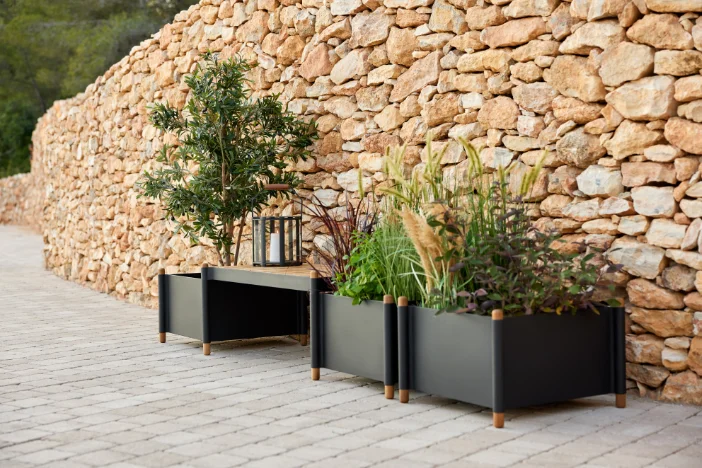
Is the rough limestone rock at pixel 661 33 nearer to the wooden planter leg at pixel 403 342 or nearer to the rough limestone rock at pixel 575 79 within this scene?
the rough limestone rock at pixel 575 79

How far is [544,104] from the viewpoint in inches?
185

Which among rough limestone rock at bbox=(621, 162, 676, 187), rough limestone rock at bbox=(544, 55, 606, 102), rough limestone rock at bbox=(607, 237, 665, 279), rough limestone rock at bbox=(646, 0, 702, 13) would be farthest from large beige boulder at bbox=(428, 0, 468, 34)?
rough limestone rock at bbox=(607, 237, 665, 279)

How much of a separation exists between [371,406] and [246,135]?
8.56 feet

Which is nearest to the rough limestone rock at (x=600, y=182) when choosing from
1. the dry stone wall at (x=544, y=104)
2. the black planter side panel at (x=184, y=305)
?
the dry stone wall at (x=544, y=104)

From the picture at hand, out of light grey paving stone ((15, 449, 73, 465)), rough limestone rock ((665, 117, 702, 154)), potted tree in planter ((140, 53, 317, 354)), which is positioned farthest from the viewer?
potted tree in planter ((140, 53, 317, 354))

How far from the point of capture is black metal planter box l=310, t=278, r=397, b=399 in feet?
14.2

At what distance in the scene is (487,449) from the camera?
Result: 11.4 feet

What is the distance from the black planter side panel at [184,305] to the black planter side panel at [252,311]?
11cm

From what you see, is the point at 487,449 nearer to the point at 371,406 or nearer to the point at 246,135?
the point at 371,406

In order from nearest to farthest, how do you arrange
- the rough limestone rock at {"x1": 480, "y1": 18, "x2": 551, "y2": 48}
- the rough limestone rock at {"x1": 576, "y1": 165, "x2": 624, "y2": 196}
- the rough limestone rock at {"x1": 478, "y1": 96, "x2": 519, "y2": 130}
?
the rough limestone rock at {"x1": 576, "y1": 165, "x2": 624, "y2": 196} < the rough limestone rock at {"x1": 480, "y1": 18, "x2": 551, "y2": 48} < the rough limestone rock at {"x1": 478, "y1": 96, "x2": 519, "y2": 130}

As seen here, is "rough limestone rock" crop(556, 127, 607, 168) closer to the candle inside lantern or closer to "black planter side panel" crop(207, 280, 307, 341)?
the candle inside lantern

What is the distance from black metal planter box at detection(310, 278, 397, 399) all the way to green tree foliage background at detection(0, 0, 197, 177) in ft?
61.9

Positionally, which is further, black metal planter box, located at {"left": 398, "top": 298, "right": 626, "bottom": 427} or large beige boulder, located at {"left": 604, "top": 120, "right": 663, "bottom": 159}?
large beige boulder, located at {"left": 604, "top": 120, "right": 663, "bottom": 159}

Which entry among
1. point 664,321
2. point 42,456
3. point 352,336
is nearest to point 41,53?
point 352,336
